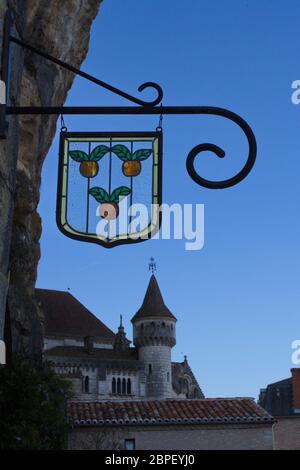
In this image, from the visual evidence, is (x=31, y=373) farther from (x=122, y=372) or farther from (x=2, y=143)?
(x=122, y=372)

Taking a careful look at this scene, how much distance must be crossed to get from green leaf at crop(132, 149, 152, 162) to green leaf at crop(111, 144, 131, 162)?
0.14 ft

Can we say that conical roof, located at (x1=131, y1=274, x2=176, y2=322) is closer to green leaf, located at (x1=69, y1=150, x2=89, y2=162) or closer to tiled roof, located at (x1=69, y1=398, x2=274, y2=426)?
tiled roof, located at (x1=69, y1=398, x2=274, y2=426)

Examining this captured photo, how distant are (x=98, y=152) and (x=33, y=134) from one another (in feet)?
45.8

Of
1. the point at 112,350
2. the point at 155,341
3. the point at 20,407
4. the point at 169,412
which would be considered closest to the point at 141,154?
the point at 20,407

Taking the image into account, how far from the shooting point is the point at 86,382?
2544 inches

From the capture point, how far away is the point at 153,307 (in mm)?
69562

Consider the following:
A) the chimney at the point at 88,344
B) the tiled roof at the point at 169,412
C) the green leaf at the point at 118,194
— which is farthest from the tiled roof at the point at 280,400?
the green leaf at the point at 118,194

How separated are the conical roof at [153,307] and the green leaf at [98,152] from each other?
6539cm

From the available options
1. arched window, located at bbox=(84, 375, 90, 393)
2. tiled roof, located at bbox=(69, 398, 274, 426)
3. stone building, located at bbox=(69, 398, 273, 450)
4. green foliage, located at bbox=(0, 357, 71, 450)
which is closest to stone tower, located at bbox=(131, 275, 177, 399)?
arched window, located at bbox=(84, 375, 90, 393)

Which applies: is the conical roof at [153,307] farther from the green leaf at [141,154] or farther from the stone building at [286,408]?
the green leaf at [141,154]

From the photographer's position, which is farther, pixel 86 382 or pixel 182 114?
pixel 86 382
